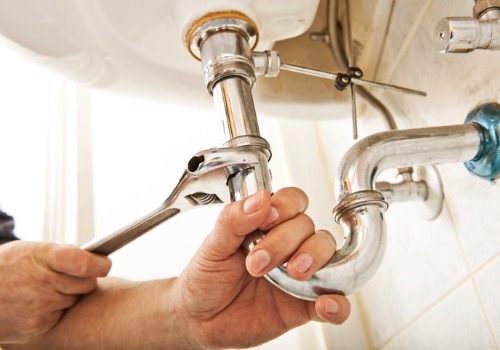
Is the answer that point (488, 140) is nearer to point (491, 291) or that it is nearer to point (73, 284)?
point (491, 291)

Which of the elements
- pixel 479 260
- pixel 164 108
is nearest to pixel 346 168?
pixel 479 260

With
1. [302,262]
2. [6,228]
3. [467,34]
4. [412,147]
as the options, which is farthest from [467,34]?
[6,228]

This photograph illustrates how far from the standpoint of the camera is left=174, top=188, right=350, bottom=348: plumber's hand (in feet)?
1.14

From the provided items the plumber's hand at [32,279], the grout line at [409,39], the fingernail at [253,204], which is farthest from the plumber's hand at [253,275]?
the grout line at [409,39]

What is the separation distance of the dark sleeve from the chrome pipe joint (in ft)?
1.98

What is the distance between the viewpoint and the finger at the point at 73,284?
0.54m

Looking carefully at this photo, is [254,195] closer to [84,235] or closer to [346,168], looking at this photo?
[346,168]

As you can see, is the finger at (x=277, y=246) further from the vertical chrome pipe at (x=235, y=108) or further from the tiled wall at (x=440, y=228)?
the tiled wall at (x=440, y=228)

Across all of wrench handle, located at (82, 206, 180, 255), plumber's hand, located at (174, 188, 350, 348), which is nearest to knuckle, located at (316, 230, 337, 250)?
plumber's hand, located at (174, 188, 350, 348)

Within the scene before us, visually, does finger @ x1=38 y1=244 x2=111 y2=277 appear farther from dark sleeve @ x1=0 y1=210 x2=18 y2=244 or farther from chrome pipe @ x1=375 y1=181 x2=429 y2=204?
chrome pipe @ x1=375 y1=181 x2=429 y2=204

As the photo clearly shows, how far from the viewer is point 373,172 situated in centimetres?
40

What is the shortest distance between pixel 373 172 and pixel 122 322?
350 mm

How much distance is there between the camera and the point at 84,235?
2.85 feet

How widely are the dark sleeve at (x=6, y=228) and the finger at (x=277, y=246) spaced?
1.55ft
